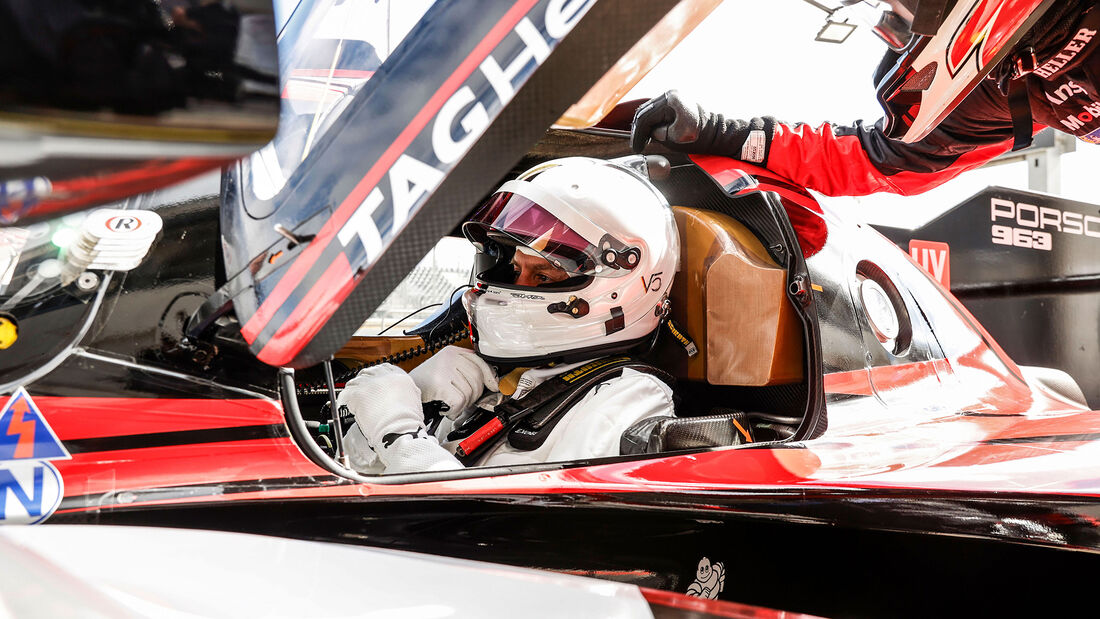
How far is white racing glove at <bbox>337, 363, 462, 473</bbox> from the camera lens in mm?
1466

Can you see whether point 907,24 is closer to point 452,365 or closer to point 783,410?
point 783,410

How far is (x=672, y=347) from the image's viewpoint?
6.70 ft

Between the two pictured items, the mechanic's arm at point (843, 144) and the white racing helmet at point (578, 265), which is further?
the mechanic's arm at point (843, 144)

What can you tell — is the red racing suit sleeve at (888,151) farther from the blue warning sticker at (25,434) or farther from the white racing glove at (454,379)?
the blue warning sticker at (25,434)

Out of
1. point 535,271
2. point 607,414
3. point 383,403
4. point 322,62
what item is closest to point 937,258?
point 535,271

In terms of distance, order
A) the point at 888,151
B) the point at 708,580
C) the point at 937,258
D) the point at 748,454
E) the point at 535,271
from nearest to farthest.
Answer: the point at 708,580 < the point at 748,454 < the point at 535,271 < the point at 888,151 < the point at 937,258

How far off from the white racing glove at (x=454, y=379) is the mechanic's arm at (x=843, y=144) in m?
0.73

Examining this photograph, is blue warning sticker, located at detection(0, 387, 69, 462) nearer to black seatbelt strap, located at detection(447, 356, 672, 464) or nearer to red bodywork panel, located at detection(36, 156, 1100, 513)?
red bodywork panel, located at detection(36, 156, 1100, 513)

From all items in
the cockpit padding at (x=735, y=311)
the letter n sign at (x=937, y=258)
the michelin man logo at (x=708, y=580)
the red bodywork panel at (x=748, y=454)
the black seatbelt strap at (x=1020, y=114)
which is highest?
the black seatbelt strap at (x=1020, y=114)

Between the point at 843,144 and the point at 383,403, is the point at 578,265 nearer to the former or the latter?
the point at 383,403

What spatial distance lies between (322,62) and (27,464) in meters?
0.62

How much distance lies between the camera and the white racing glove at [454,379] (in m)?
1.93

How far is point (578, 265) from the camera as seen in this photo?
1.77 metres

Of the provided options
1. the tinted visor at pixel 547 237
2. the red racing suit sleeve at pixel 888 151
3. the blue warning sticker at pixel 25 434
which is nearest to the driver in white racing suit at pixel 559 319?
the tinted visor at pixel 547 237
